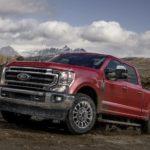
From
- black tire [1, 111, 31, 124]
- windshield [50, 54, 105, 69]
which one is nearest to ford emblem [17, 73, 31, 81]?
black tire [1, 111, 31, 124]

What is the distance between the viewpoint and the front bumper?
9.59 metres

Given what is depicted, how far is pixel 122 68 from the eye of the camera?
36.4 feet

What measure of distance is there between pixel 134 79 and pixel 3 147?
5121mm

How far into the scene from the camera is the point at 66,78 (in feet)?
31.8

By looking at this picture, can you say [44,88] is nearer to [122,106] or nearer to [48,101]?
[48,101]

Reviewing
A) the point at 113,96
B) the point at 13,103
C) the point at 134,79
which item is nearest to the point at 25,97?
the point at 13,103

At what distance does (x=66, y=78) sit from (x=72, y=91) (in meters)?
0.28

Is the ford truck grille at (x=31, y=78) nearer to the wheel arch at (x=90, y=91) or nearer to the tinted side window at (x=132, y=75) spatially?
the wheel arch at (x=90, y=91)

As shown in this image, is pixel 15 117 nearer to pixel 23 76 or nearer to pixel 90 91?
pixel 23 76

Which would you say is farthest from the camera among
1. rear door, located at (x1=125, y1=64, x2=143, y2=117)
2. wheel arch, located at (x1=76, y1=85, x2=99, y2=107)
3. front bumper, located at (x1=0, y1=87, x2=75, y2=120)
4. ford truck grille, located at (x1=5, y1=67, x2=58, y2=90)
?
rear door, located at (x1=125, y1=64, x2=143, y2=117)

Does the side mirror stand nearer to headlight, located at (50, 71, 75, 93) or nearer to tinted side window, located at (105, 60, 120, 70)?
tinted side window, located at (105, 60, 120, 70)

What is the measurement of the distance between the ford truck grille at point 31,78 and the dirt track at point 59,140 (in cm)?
90

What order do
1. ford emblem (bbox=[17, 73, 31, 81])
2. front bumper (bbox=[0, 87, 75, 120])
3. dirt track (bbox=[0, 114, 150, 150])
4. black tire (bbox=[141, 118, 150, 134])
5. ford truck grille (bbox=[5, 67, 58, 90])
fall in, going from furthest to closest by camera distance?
black tire (bbox=[141, 118, 150, 134]) → ford emblem (bbox=[17, 73, 31, 81]) → ford truck grille (bbox=[5, 67, 58, 90]) → front bumper (bbox=[0, 87, 75, 120]) → dirt track (bbox=[0, 114, 150, 150])

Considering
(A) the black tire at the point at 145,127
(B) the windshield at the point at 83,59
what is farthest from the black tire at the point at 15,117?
(A) the black tire at the point at 145,127
